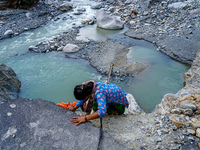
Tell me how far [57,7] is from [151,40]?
382 inches

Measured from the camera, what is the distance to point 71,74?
5.43m

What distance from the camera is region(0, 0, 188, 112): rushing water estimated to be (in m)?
4.58

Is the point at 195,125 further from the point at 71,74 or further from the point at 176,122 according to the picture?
the point at 71,74

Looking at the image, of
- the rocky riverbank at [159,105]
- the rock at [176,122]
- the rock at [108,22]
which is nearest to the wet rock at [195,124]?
the rocky riverbank at [159,105]

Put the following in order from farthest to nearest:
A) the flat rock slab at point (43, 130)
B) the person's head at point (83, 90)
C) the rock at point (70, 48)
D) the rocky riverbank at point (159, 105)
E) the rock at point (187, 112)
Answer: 1. the rock at point (70, 48)
2. the rock at point (187, 112)
3. the person's head at point (83, 90)
4. the rocky riverbank at point (159, 105)
5. the flat rock slab at point (43, 130)

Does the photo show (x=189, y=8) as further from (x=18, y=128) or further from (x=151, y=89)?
(x=18, y=128)

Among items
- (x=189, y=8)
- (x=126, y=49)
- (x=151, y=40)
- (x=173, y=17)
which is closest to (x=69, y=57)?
(x=126, y=49)

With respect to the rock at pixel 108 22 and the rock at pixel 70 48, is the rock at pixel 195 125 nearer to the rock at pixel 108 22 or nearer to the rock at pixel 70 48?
the rock at pixel 70 48

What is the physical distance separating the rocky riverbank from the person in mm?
195

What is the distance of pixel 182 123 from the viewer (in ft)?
7.61

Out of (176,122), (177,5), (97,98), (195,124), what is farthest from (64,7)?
(195,124)

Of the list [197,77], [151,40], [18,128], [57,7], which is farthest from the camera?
[57,7]

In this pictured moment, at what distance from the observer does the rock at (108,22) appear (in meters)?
8.95

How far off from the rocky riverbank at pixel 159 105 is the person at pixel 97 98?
19 centimetres
